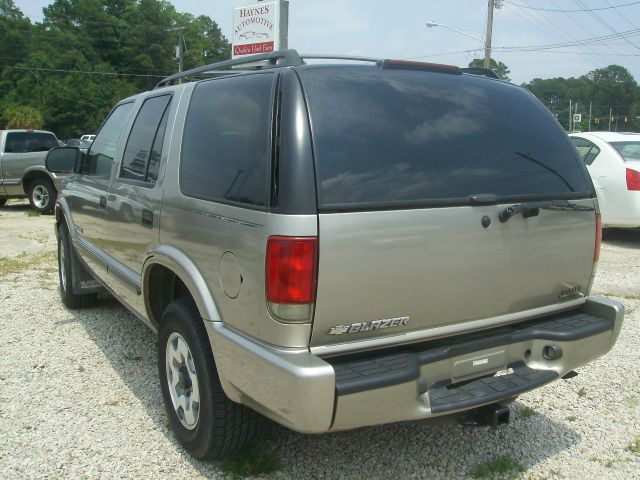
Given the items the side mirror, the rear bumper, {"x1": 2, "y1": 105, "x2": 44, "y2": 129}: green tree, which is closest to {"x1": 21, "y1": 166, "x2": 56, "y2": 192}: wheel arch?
the side mirror

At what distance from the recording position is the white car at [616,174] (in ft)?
28.7

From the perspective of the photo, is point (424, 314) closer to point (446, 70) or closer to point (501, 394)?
point (501, 394)

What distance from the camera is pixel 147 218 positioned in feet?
11.3

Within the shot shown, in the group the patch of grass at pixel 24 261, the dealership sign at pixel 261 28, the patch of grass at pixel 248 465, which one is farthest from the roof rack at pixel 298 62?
the dealership sign at pixel 261 28

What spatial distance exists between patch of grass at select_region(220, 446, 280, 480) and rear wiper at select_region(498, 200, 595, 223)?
1621 mm

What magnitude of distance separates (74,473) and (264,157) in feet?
6.07

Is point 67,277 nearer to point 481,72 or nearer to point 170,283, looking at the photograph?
point 170,283

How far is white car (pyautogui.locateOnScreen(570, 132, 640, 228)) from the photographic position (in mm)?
8742

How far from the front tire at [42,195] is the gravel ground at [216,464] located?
9280mm

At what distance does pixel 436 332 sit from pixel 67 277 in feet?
13.3

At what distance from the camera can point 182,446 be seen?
3.16 m

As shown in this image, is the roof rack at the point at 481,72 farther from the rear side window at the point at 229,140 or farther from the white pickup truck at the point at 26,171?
the white pickup truck at the point at 26,171

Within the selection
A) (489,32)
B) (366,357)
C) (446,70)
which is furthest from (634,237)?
(489,32)

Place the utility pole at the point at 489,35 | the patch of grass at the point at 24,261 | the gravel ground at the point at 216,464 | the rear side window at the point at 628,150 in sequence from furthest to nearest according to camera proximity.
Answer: the utility pole at the point at 489,35
the rear side window at the point at 628,150
the patch of grass at the point at 24,261
the gravel ground at the point at 216,464
